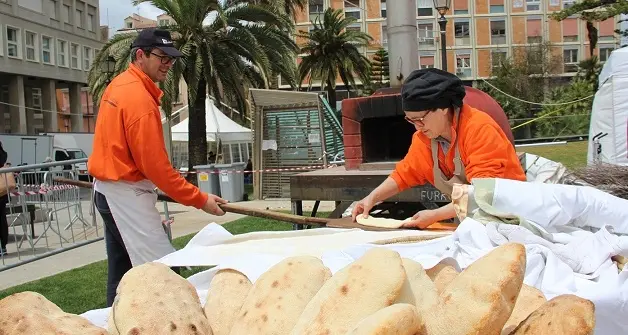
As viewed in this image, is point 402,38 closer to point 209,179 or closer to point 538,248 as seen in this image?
point 538,248

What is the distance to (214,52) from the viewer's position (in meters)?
17.6

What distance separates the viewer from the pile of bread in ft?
3.81

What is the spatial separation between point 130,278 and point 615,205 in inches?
65.6

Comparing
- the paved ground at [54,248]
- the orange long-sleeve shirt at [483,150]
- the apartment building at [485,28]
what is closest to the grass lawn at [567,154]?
the paved ground at [54,248]

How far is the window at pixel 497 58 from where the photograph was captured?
5438 cm

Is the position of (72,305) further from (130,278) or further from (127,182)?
(130,278)

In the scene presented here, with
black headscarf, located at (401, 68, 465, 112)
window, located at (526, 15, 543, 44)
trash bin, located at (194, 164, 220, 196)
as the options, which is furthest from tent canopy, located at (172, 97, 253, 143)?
window, located at (526, 15, 543, 44)

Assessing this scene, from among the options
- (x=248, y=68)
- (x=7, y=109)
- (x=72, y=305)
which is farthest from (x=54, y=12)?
(x=72, y=305)

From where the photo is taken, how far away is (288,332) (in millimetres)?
1256

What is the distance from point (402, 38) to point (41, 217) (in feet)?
17.9

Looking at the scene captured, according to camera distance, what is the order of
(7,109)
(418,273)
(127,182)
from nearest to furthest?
1. (418,273)
2. (127,182)
3. (7,109)

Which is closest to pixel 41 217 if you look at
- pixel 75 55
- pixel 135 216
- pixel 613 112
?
pixel 135 216

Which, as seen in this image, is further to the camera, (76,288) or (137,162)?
(76,288)

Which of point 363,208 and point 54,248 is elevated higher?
point 363,208
